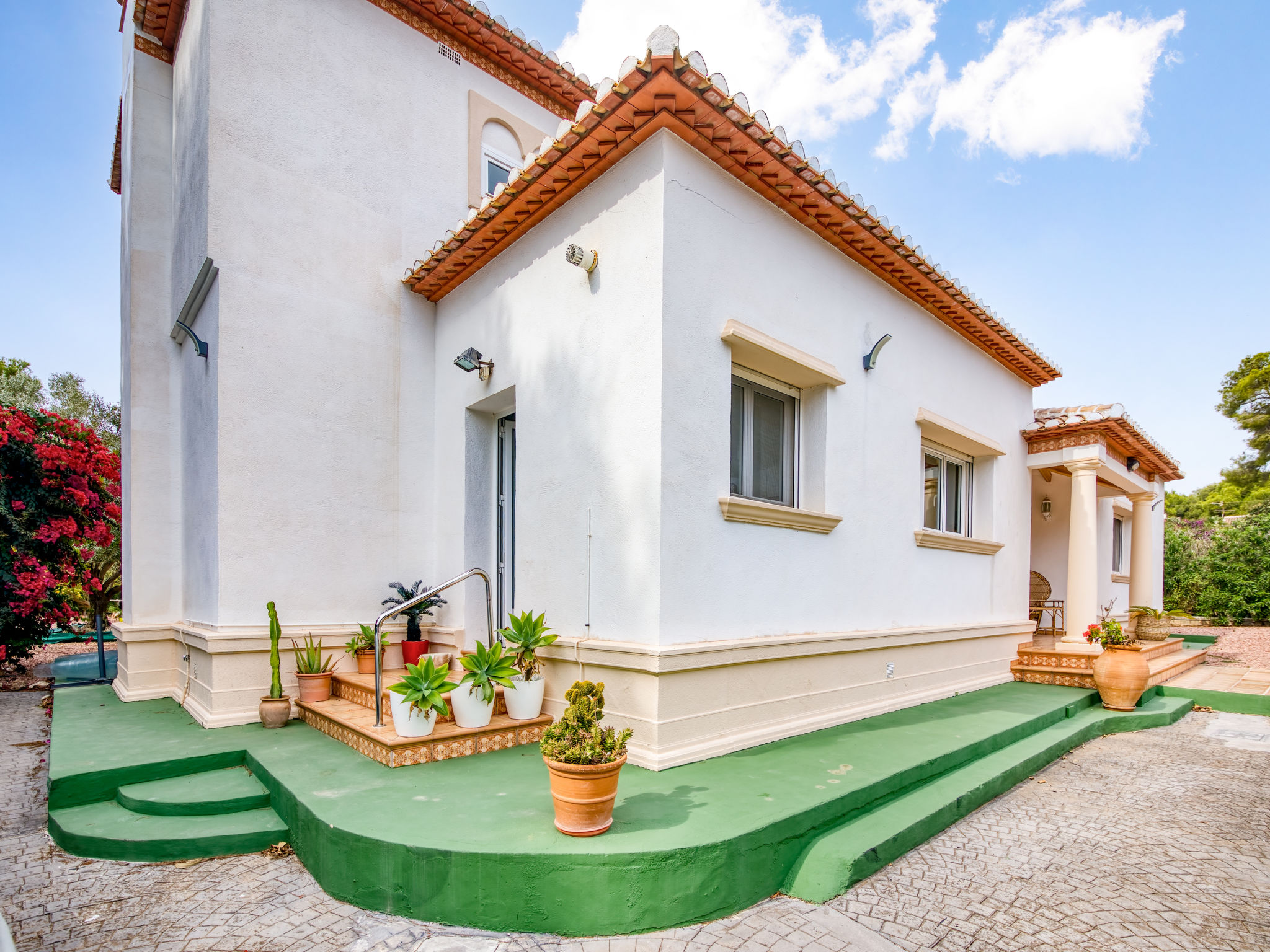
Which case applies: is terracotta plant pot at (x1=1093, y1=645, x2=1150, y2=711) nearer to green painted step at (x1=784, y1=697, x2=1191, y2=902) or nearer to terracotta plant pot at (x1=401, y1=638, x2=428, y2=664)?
green painted step at (x1=784, y1=697, x2=1191, y2=902)

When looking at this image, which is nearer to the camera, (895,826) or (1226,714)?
(895,826)

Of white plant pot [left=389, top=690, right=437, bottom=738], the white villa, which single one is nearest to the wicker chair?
the white villa

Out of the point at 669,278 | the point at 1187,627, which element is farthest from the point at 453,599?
the point at 1187,627

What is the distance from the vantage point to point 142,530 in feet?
21.7

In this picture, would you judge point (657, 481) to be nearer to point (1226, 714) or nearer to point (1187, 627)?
point (1226, 714)

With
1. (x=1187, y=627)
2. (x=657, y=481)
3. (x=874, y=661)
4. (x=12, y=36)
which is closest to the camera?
(x=657, y=481)

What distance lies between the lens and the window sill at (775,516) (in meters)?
4.62

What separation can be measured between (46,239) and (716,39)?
2070cm

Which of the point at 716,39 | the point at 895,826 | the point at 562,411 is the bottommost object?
the point at 895,826

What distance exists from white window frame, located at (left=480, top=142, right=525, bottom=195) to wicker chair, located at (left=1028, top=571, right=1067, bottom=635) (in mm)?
10099

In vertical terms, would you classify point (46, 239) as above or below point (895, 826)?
above

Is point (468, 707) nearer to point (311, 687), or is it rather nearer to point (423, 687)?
point (423, 687)

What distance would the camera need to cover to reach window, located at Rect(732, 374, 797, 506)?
5.24 meters

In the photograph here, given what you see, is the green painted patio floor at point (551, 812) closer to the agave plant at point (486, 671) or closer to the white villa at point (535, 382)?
the agave plant at point (486, 671)
